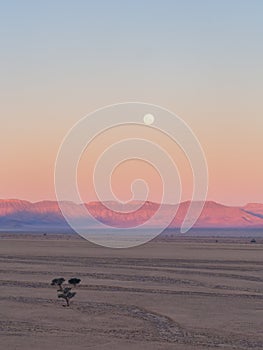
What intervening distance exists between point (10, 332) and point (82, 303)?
7.54 meters

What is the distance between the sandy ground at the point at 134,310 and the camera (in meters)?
20.7

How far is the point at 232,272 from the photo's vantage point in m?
46.7

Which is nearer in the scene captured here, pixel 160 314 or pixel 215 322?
pixel 215 322

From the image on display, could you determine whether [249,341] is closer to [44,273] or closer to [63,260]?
[44,273]

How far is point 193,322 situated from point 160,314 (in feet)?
6.91

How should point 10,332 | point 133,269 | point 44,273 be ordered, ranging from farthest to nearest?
point 133,269
point 44,273
point 10,332

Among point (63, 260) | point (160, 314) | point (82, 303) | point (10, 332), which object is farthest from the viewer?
point (63, 260)

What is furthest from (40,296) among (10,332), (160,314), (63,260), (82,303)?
(63,260)

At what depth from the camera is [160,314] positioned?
26172 mm

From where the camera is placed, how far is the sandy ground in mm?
20672

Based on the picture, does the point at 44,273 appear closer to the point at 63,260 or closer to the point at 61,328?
the point at 63,260

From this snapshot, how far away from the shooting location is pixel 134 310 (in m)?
27.2

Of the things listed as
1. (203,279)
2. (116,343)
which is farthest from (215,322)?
(203,279)

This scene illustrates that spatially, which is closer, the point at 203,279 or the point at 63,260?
the point at 203,279
